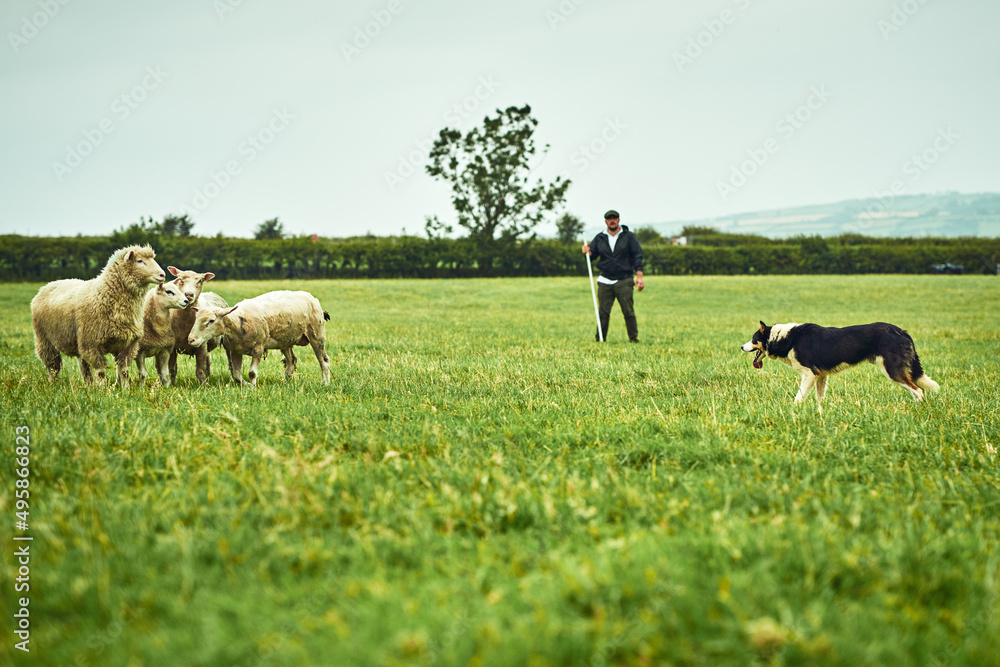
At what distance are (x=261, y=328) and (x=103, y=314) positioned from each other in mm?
1710

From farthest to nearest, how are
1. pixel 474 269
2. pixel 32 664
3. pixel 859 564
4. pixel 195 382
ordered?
pixel 474 269 < pixel 195 382 < pixel 859 564 < pixel 32 664

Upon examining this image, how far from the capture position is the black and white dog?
7.03 m

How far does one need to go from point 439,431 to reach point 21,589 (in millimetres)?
2859

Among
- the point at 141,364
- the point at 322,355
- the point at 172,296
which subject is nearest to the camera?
the point at 172,296

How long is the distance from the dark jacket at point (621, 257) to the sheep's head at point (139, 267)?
878 cm

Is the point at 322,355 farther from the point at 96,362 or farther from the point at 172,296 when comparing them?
the point at 96,362

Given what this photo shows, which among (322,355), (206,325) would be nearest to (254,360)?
(206,325)

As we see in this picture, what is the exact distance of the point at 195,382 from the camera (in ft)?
27.6

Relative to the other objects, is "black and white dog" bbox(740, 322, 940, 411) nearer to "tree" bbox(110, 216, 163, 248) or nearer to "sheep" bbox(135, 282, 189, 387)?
"sheep" bbox(135, 282, 189, 387)

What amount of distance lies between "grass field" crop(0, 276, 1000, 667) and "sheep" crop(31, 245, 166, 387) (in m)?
0.50

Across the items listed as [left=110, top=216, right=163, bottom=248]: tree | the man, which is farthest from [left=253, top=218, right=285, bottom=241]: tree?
the man

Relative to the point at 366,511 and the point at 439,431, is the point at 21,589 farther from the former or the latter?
the point at 439,431

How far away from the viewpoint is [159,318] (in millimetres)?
7832

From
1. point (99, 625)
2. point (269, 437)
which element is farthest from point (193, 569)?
point (269, 437)
